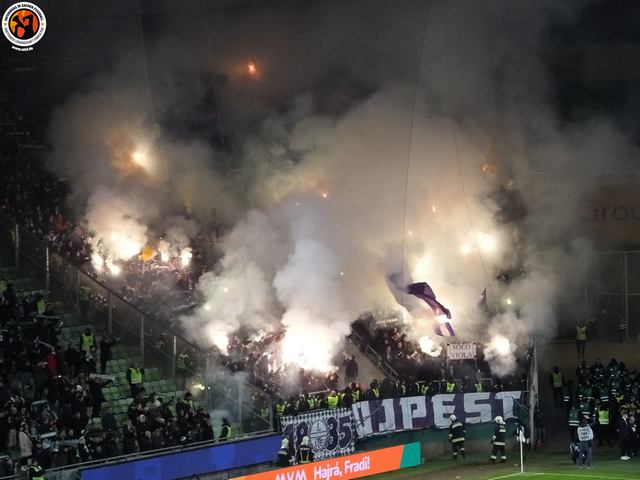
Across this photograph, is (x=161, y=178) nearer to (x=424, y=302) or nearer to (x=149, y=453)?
(x=424, y=302)

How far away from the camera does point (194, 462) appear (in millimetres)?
19734

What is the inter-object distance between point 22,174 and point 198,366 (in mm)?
7927

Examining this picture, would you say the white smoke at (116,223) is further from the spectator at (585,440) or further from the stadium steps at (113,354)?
the spectator at (585,440)

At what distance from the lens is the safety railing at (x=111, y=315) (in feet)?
74.8

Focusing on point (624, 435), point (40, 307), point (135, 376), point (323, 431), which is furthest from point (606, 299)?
point (40, 307)

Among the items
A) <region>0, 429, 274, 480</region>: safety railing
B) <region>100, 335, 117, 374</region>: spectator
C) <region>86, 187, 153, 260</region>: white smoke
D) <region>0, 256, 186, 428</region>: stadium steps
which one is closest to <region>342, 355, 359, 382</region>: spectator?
<region>0, 256, 186, 428</region>: stadium steps

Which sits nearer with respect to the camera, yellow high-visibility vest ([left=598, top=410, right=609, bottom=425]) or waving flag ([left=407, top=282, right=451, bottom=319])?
yellow high-visibility vest ([left=598, top=410, right=609, bottom=425])

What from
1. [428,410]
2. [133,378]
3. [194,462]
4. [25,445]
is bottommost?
[194,462]

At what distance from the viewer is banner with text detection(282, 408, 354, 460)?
21.4 m

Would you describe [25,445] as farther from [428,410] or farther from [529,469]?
[529,469]

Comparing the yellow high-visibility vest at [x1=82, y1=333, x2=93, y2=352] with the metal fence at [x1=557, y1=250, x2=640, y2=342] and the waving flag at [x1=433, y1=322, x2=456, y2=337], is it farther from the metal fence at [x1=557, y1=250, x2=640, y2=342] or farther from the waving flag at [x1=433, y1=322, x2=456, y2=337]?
the metal fence at [x1=557, y1=250, x2=640, y2=342]

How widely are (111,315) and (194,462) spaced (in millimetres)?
5077

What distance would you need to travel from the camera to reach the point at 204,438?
67.3ft

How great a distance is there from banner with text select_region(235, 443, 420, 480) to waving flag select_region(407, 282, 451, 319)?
19.4 ft
